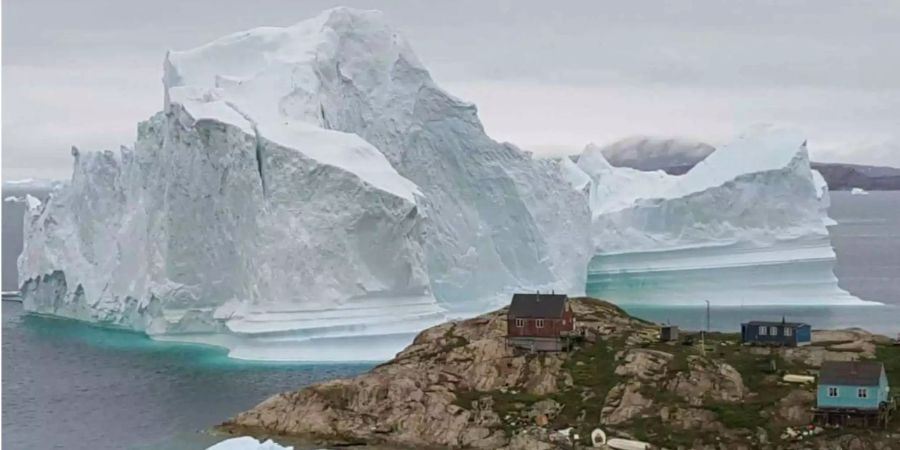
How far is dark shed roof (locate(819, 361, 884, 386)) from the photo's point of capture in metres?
26.6

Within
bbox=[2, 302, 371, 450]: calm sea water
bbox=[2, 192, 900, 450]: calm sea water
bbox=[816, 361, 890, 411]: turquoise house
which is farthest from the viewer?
bbox=[2, 192, 900, 450]: calm sea water

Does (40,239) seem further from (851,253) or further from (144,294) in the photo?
(851,253)

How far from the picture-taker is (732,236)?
59000 millimetres

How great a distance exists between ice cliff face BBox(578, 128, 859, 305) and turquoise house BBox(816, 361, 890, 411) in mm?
31187

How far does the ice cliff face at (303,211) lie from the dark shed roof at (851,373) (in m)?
16.7

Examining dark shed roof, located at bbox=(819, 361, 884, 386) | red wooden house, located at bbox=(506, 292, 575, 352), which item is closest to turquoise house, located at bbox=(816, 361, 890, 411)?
dark shed roof, located at bbox=(819, 361, 884, 386)

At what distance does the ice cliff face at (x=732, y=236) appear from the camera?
58.2 meters

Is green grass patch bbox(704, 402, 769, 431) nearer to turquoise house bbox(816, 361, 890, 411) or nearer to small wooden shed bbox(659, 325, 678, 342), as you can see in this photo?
turquoise house bbox(816, 361, 890, 411)

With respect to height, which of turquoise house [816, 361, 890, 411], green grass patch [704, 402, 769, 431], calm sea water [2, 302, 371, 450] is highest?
turquoise house [816, 361, 890, 411]

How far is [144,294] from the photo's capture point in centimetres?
4719

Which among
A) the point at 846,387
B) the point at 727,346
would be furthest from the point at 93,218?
the point at 846,387

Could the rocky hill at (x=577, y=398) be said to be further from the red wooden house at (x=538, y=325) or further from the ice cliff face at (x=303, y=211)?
the ice cliff face at (x=303, y=211)

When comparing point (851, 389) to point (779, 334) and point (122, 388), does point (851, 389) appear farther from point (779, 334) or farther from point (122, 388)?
point (122, 388)

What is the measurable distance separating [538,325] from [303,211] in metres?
12.9
